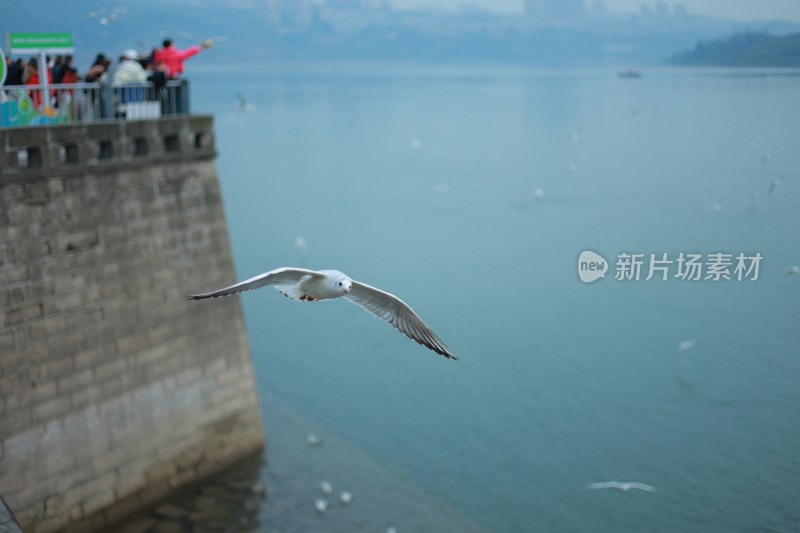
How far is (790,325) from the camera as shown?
22.5 m

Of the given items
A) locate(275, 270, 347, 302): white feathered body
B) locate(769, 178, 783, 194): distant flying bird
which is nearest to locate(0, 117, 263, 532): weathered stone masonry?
locate(275, 270, 347, 302): white feathered body

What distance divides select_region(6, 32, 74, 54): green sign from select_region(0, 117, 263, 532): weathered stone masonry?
1.68m

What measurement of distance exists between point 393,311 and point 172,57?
8.87 m

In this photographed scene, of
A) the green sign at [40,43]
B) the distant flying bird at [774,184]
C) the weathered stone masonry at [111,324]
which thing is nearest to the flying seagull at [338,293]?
the weathered stone masonry at [111,324]

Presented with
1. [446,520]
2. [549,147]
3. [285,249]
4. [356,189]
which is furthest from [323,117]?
[446,520]

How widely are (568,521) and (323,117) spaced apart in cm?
6625

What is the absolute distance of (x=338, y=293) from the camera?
24.5ft

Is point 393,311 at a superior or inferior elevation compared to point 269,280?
inferior

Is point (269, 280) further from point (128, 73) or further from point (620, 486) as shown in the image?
point (620, 486)

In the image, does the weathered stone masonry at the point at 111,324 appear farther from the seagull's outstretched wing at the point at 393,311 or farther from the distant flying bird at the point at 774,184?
the distant flying bird at the point at 774,184

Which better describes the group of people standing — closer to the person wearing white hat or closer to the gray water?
the person wearing white hat

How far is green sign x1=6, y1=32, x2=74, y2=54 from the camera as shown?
44.5ft

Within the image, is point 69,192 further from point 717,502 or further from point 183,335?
point 717,502

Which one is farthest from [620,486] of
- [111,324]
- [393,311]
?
[393,311]
